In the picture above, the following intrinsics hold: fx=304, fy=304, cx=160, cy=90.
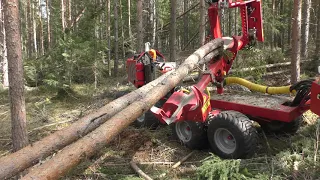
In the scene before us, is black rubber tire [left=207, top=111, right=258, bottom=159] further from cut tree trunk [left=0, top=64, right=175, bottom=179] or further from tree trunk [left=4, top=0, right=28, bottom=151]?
tree trunk [left=4, top=0, right=28, bottom=151]

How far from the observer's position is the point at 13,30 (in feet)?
16.5

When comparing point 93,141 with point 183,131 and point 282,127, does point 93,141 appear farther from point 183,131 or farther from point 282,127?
point 282,127

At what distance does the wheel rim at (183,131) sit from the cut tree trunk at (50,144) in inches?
86.6

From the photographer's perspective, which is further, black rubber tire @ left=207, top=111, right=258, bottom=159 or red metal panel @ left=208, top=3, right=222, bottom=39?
red metal panel @ left=208, top=3, right=222, bottom=39

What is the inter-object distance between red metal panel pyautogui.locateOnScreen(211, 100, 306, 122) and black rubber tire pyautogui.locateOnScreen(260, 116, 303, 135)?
68cm

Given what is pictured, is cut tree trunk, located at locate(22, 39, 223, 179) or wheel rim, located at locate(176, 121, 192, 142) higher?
cut tree trunk, located at locate(22, 39, 223, 179)

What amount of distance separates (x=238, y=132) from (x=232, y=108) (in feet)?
3.68

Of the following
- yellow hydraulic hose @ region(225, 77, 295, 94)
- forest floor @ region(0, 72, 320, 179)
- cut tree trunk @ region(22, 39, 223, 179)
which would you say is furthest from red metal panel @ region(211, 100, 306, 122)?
cut tree trunk @ region(22, 39, 223, 179)

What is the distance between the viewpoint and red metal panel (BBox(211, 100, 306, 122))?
541cm

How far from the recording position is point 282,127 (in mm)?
6379

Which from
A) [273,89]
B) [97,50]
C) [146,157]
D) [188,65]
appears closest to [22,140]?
[146,157]

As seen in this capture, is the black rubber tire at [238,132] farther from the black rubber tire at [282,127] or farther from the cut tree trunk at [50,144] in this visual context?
the cut tree trunk at [50,144]

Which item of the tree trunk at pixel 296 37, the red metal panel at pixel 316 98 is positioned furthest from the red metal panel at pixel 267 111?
the tree trunk at pixel 296 37

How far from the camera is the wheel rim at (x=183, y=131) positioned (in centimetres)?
637
